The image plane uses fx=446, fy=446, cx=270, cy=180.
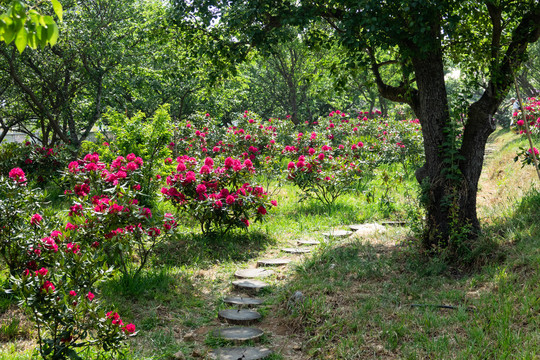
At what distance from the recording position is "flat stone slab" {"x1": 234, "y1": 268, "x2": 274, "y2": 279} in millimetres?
5172

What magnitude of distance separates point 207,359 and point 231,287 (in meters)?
1.61

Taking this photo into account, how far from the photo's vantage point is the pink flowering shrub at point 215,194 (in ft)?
19.6

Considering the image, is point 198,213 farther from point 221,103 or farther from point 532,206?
point 221,103

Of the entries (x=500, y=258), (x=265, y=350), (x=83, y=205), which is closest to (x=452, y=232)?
(x=500, y=258)

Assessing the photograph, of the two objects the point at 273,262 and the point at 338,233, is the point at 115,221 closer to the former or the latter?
the point at 273,262

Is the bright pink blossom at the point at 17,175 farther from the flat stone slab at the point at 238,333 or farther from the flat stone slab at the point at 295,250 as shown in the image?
the flat stone slab at the point at 295,250

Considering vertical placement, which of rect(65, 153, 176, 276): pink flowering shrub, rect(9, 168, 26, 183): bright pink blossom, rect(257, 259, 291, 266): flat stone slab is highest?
rect(9, 168, 26, 183): bright pink blossom

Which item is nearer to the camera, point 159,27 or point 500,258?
point 500,258

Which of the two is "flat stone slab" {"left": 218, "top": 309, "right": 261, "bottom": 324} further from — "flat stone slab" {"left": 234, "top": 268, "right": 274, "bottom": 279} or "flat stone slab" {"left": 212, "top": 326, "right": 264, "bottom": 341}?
"flat stone slab" {"left": 234, "top": 268, "right": 274, "bottom": 279}

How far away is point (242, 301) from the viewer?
4.50 metres

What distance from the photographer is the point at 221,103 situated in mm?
15977

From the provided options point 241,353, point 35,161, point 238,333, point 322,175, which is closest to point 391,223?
point 322,175

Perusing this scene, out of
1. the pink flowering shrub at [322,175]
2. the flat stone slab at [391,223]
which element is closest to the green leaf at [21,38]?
the flat stone slab at [391,223]

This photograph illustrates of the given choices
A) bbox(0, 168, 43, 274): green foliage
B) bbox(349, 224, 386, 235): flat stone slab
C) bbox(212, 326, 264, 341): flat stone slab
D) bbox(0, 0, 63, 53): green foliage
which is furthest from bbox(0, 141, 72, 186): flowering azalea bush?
bbox(0, 0, 63, 53): green foliage
